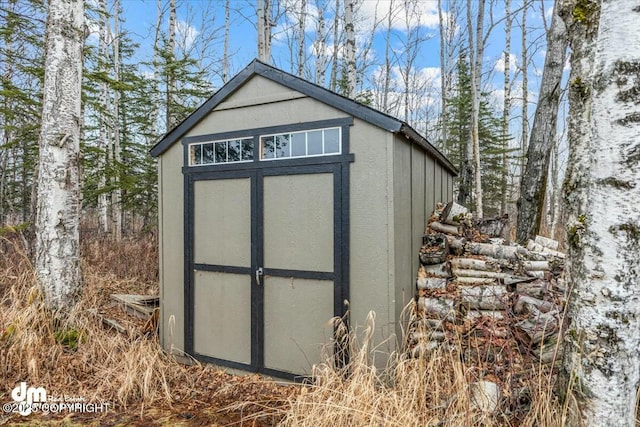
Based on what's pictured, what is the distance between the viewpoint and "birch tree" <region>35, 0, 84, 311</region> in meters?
4.43

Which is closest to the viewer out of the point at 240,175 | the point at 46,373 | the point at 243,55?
the point at 46,373

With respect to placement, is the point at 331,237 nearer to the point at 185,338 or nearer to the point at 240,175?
the point at 240,175

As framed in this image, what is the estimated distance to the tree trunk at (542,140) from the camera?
6176mm

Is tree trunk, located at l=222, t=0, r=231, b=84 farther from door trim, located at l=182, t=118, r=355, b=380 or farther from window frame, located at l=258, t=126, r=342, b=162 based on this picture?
window frame, located at l=258, t=126, r=342, b=162

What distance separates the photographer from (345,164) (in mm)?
3555

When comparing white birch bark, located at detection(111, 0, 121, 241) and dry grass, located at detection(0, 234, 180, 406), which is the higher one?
white birch bark, located at detection(111, 0, 121, 241)

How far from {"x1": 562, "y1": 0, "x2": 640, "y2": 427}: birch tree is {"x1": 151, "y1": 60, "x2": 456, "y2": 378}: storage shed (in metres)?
1.62

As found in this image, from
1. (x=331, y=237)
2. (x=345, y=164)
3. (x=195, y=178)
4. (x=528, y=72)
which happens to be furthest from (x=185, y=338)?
(x=528, y=72)

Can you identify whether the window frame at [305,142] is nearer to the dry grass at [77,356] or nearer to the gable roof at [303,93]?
the gable roof at [303,93]

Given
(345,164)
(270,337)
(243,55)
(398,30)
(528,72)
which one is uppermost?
(398,30)

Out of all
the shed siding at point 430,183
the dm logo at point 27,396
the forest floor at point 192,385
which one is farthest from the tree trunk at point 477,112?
the dm logo at point 27,396

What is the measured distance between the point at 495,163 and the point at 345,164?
11308mm

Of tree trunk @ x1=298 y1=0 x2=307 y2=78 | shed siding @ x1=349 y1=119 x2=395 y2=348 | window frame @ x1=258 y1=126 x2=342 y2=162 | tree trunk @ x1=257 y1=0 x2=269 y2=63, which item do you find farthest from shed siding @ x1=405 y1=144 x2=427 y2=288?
tree trunk @ x1=298 y1=0 x2=307 y2=78

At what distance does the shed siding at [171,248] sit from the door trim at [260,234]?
0.38ft
